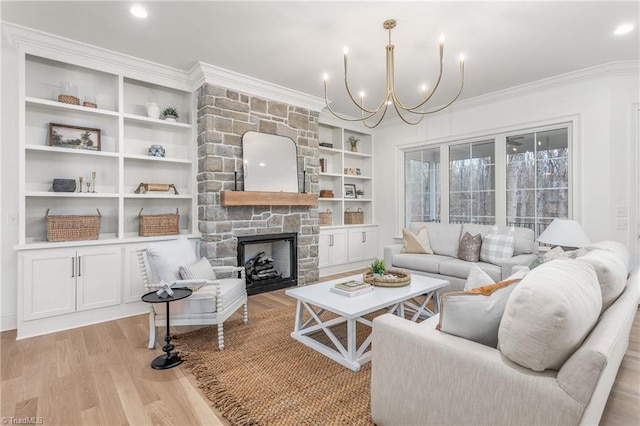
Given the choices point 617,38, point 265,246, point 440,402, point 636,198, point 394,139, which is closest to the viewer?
point 440,402

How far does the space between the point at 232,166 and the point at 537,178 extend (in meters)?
3.94

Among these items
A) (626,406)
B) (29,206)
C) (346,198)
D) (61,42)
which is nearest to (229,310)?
(29,206)

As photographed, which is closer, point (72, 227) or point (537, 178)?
point (72, 227)

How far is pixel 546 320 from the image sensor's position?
109cm

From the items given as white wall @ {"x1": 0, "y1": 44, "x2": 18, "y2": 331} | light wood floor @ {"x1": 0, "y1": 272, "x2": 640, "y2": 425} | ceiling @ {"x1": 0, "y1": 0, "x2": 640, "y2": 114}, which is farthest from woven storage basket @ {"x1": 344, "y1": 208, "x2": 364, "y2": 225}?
white wall @ {"x1": 0, "y1": 44, "x2": 18, "y2": 331}

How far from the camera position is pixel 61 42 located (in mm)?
3045

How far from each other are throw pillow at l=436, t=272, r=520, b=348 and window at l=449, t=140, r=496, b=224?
3630 mm

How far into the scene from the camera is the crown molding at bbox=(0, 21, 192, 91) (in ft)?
9.50

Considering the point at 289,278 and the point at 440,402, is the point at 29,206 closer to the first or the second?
the point at 289,278

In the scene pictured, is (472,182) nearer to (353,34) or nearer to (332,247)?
(332,247)

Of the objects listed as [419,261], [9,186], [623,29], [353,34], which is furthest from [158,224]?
[623,29]

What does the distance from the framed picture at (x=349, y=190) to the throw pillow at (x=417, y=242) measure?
1708 mm

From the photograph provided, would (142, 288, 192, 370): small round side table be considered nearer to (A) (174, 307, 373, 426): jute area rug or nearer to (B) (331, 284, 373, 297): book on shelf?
(A) (174, 307, 373, 426): jute area rug

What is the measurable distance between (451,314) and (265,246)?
11.7ft
